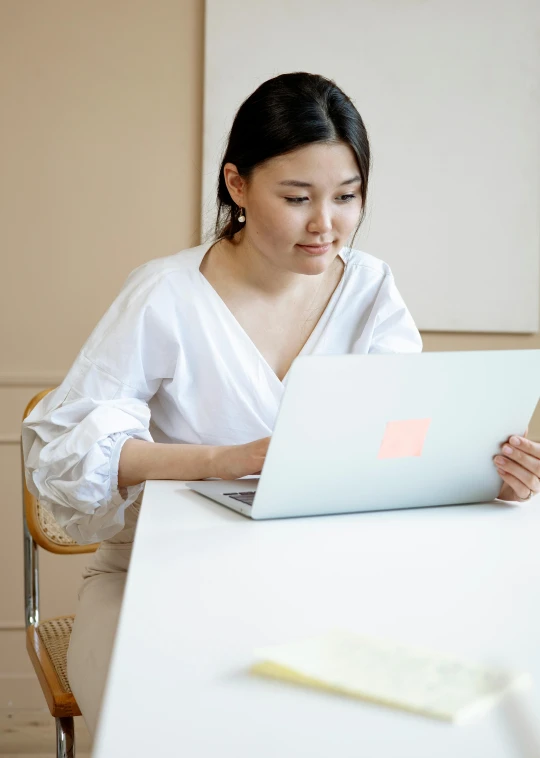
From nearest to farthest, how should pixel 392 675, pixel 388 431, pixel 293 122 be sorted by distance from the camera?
1. pixel 392 675
2. pixel 388 431
3. pixel 293 122

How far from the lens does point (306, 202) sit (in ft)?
4.33

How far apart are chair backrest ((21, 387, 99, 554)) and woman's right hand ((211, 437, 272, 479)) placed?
2.01ft

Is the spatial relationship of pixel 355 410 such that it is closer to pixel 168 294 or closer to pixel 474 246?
pixel 168 294

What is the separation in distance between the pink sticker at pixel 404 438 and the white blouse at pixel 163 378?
0.40m

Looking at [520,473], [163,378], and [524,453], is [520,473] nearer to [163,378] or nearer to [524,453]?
[524,453]

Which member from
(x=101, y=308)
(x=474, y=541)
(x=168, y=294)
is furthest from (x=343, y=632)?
(x=101, y=308)

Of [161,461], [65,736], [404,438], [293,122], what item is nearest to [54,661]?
[65,736]

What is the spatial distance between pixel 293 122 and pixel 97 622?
78 cm

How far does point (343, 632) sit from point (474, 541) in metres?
0.36

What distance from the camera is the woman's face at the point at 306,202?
1302mm

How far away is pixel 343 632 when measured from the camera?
0.56 m

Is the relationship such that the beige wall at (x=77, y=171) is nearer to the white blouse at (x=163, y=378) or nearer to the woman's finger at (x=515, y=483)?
the white blouse at (x=163, y=378)

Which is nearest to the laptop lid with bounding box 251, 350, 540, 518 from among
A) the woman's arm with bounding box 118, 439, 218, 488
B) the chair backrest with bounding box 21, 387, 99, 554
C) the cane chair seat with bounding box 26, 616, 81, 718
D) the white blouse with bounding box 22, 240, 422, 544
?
the woman's arm with bounding box 118, 439, 218, 488

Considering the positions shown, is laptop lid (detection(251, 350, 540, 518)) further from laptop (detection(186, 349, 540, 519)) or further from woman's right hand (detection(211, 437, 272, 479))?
woman's right hand (detection(211, 437, 272, 479))
